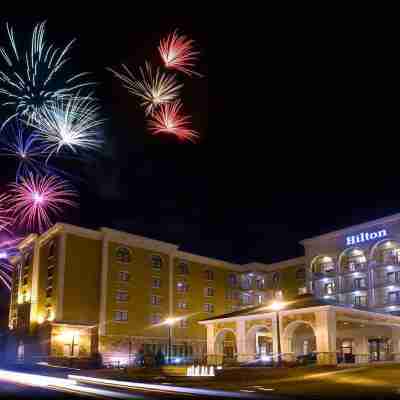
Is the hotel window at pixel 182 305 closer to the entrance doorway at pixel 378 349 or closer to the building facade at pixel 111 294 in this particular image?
the building facade at pixel 111 294

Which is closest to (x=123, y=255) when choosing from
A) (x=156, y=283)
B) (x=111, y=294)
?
(x=111, y=294)

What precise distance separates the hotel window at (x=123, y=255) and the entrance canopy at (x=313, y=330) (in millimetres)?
21838

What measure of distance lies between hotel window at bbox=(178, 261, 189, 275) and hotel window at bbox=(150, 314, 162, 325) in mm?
7668

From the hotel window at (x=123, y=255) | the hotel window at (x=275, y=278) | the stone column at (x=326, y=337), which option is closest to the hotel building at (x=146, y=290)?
the hotel window at (x=123, y=255)

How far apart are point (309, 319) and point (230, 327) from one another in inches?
354

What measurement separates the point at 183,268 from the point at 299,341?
76.1 feet

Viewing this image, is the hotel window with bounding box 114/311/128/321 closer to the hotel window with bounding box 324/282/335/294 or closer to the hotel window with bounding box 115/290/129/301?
the hotel window with bounding box 115/290/129/301

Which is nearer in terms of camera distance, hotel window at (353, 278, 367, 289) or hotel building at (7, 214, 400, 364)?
hotel building at (7, 214, 400, 364)

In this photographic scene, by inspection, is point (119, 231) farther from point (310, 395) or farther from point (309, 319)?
point (310, 395)

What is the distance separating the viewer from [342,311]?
39.8 meters

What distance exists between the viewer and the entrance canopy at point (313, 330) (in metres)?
38.6

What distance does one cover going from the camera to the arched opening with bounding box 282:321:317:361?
135 feet

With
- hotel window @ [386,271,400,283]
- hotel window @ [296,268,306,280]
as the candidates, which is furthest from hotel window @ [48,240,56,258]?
hotel window @ [386,271,400,283]

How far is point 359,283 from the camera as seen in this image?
64625mm
